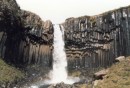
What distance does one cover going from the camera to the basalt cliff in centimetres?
6894

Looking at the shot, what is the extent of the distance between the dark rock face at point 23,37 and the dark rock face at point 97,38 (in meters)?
4.73

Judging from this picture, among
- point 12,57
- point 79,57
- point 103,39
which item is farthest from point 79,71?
point 12,57

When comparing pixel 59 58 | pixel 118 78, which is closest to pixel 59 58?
pixel 59 58

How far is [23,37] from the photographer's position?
72250 millimetres

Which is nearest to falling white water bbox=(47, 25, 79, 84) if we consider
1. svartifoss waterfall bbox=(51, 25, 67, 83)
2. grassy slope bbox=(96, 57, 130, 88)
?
svartifoss waterfall bbox=(51, 25, 67, 83)

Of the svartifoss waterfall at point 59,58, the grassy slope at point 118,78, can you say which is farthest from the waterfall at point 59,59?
the grassy slope at point 118,78

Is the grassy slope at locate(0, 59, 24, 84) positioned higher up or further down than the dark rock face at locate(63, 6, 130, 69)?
further down

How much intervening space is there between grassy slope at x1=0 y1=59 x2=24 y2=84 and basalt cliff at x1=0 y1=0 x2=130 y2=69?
389cm

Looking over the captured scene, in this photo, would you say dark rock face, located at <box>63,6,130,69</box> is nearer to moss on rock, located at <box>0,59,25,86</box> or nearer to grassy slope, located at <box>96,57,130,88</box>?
moss on rock, located at <box>0,59,25,86</box>

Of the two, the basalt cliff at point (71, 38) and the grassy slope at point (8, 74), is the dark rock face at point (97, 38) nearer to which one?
the basalt cliff at point (71, 38)

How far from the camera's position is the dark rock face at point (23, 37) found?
221ft

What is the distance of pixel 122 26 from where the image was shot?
69812 millimetres

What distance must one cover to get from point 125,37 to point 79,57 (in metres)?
10.5

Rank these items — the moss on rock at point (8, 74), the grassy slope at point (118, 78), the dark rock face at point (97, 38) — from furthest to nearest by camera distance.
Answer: the dark rock face at point (97, 38), the moss on rock at point (8, 74), the grassy slope at point (118, 78)
